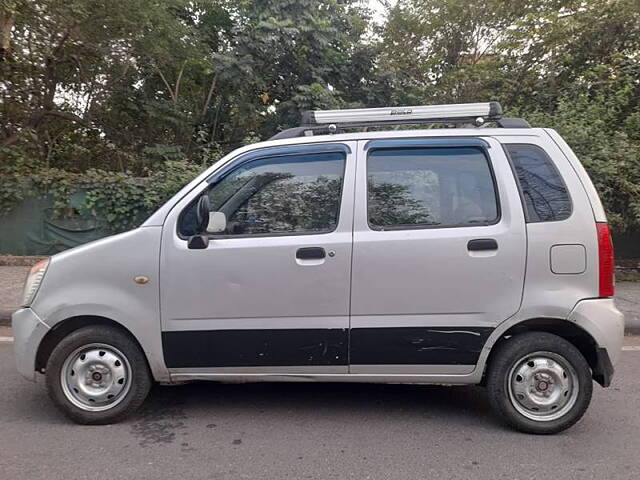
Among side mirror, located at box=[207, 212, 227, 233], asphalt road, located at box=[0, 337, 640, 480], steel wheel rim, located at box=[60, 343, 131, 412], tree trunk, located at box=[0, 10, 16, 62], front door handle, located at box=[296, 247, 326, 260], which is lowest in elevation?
asphalt road, located at box=[0, 337, 640, 480]

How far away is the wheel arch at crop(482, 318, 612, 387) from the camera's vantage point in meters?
3.32

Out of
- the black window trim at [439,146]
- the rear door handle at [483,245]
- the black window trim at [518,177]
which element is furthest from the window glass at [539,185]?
the rear door handle at [483,245]

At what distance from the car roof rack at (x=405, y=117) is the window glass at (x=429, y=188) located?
0.31 metres

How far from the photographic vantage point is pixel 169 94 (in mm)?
13852

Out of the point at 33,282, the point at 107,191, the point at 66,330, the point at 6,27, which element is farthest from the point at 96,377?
the point at 6,27

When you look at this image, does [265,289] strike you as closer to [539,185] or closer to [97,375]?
[97,375]

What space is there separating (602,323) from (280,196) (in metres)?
2.21

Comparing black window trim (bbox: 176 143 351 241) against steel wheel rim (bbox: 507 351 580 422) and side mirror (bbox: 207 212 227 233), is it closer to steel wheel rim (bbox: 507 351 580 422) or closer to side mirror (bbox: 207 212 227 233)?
side mirror (bbox: 207 212 227 233)

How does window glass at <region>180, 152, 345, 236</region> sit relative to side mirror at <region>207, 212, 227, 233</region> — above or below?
above

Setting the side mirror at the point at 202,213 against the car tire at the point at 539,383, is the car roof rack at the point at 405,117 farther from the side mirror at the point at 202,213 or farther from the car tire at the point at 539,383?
the car tire at the point at 539,383

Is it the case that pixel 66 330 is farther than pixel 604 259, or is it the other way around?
pixel 66 330

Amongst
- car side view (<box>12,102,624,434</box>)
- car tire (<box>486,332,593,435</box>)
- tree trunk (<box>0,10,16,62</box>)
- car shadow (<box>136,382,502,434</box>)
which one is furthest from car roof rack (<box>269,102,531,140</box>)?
tree trunk (<box>0,10,16,62</box>)

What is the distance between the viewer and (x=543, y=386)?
3.37m

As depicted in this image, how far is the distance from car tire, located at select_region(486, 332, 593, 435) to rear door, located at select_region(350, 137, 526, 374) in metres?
0.22
